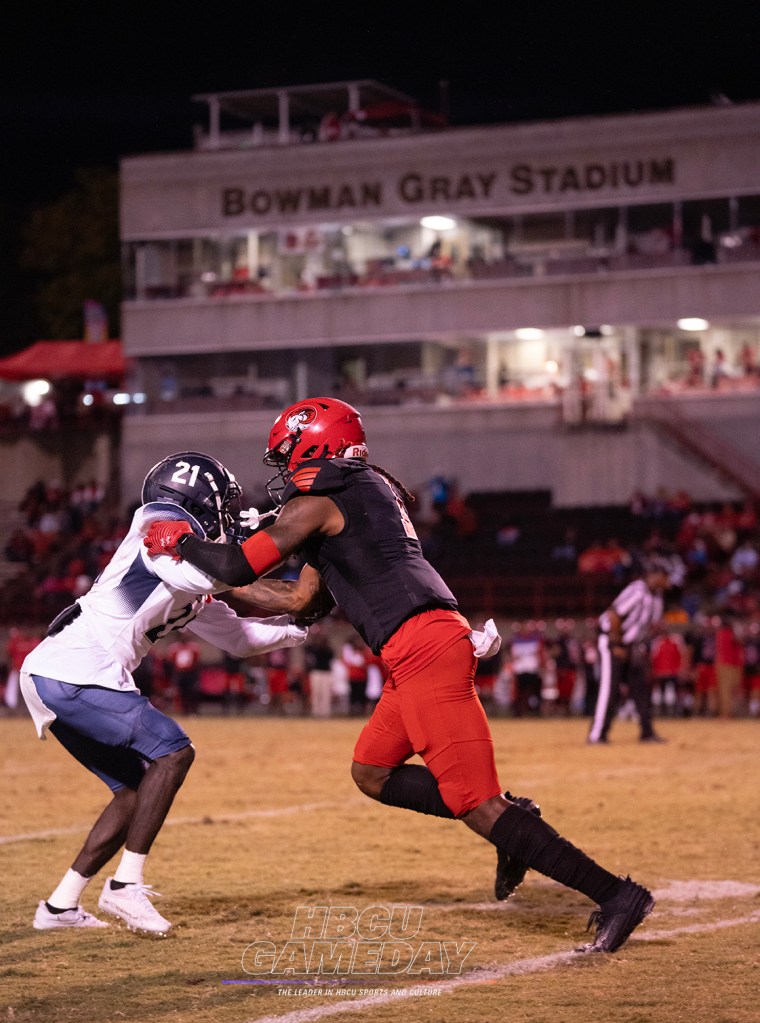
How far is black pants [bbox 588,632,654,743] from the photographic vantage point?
1739 cm

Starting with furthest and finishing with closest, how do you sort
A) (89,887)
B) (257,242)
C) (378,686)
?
(257,242)
(378,686)
(89,887)

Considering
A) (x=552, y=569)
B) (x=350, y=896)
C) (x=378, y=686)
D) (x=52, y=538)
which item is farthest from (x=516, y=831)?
(x=52, y=538)

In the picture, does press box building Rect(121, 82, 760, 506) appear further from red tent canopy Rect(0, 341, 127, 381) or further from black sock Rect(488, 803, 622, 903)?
black sock Rect(488, 803, 622, 903)

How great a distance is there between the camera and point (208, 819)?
35.1 ft

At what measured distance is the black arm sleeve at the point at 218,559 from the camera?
5.74 metres

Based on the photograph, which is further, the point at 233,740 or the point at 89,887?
the point at 233,740

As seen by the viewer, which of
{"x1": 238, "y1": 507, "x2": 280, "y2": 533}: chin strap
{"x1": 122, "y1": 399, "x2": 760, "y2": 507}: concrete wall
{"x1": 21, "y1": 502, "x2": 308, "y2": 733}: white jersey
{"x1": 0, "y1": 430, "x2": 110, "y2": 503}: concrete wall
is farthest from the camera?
{"x1": 0, "y1": 430, "x2": 110, "y2": 503}: concrete wall

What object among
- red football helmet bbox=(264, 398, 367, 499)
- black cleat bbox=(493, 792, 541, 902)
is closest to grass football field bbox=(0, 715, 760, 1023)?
black cleat bbox=(493, 792, 541, 902)

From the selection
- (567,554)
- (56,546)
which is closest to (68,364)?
(56,546)

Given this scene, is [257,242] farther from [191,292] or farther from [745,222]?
[745,222]

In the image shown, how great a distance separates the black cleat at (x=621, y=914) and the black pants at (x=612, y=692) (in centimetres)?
1150

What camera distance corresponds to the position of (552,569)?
29594mm

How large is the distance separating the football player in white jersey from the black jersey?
79 cm

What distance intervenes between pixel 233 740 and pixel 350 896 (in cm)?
1204
